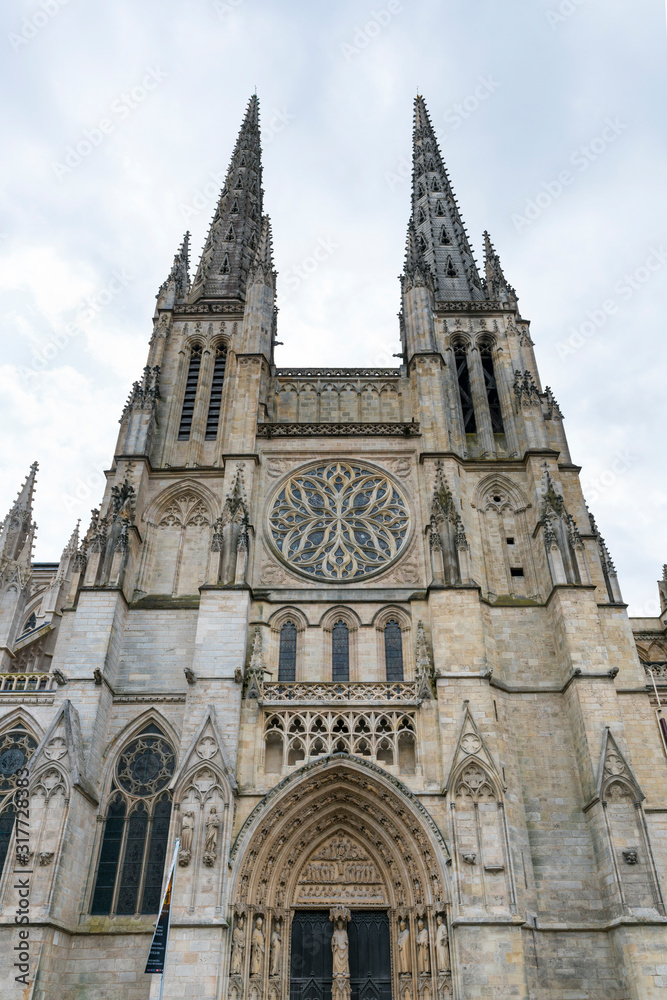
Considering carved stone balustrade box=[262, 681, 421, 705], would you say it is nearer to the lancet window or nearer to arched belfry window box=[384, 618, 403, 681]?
the lancet window

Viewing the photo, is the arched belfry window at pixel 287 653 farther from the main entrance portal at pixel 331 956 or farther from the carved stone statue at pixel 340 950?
the carved stone statue at pixel 340 950

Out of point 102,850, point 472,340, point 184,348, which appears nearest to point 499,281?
point 472,340

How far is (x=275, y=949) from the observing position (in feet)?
42.7

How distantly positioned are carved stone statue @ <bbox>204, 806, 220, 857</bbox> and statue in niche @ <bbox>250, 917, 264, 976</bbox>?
1.59 metres

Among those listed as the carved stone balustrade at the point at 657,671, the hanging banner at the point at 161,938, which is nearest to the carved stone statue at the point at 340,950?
the hanging banner at the point at 161,938

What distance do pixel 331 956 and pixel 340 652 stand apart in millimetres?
5693

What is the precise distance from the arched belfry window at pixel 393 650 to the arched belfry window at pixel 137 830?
15.8 ft

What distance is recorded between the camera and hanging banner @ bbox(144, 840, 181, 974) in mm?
10703

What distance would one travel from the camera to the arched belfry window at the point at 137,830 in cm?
1346

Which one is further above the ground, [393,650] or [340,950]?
[393,650]

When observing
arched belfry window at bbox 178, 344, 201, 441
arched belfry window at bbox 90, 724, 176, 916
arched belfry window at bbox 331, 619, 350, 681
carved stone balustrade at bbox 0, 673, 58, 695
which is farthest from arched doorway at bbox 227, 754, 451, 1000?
arched belfry window at bbox 178, 344, 201, 441

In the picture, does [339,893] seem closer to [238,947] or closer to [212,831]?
[238,947]

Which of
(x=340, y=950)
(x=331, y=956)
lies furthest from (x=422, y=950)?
(x=331, y=956)

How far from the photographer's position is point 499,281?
79.9ft
